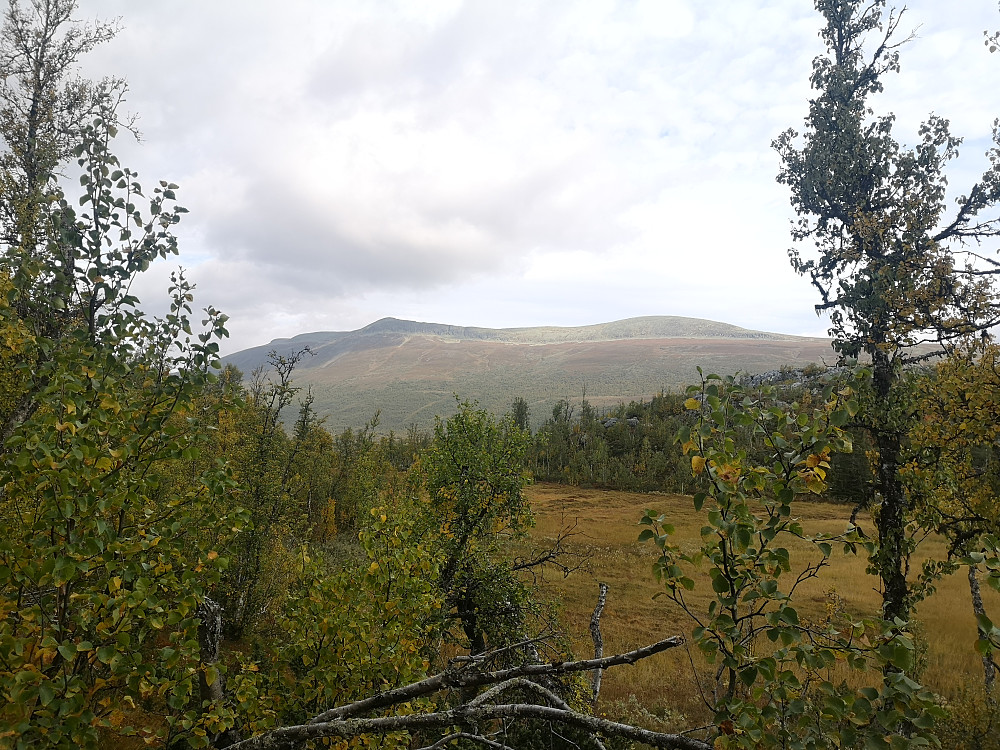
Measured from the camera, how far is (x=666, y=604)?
84.1 ft

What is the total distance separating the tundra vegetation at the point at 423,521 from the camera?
2.55 metres

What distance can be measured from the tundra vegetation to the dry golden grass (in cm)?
76

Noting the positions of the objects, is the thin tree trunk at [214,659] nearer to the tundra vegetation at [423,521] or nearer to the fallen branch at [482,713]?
the tundra vegetation at [423,521]

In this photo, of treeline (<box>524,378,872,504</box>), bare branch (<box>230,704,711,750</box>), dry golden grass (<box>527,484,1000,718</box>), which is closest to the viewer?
bare branch (<box>230,704,711,750</box>)

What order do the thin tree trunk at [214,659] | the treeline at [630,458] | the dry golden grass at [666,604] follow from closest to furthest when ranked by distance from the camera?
the thin tree trunk at [214,659] → the dry golden grass at [666,604] → the treeline at [630,458]

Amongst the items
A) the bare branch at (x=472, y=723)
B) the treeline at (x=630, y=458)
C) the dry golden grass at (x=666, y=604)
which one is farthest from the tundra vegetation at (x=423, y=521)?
the treeline at (x=630, y=458)

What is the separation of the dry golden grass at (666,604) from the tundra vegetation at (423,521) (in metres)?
0.76

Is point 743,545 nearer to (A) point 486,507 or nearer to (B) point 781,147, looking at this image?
(A) point 486,507

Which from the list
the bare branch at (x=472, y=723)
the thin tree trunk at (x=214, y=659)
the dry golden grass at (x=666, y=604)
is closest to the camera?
the bare branch at (x=472, y=723)

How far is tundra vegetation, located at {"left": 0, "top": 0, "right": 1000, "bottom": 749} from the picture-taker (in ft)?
8.37

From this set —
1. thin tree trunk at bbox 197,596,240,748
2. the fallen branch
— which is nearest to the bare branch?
the fallen branch

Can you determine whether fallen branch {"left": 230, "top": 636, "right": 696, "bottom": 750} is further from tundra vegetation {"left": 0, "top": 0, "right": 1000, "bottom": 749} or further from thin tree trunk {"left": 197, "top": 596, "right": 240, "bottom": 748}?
thin tree trunk {"left": 197, "top": 596, "right": 240, "bottom": 748}

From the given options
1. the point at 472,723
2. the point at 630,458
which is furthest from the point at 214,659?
the point at 630,458

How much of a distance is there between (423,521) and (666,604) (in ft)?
68.8
